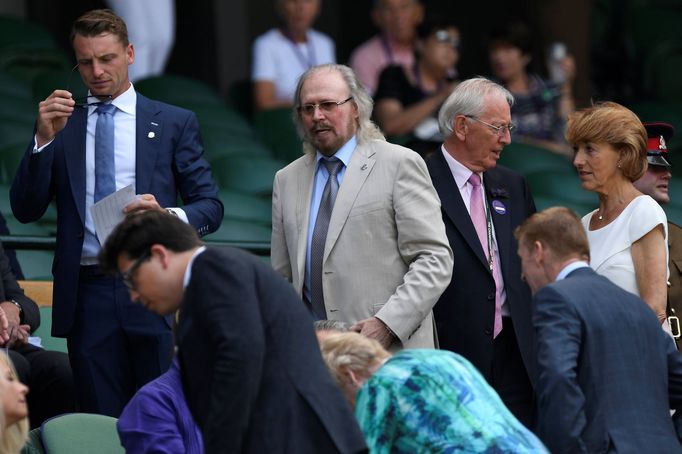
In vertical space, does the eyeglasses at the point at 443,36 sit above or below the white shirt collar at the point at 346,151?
above

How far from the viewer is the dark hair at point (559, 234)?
16.3 ft

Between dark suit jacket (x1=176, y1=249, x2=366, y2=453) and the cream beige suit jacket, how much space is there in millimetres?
1283

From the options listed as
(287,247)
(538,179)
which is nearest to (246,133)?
(538,179)

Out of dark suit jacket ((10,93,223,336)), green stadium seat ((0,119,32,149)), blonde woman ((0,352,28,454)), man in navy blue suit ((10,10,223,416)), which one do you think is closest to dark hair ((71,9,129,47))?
man in navy blue suit ((10,10,223,416))

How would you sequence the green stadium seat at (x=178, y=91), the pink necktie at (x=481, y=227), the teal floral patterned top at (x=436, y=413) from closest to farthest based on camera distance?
the teal floral patterned top at (x=436, y=413) → the pink necktie at (x=481, y=227) → the green stadium seat at (x=178, y=91)

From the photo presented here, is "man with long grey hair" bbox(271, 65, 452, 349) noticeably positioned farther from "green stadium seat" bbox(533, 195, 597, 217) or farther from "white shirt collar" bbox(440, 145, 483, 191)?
"green stadium seat" bbox(533, 195, 597, 217)

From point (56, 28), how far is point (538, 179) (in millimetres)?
4675

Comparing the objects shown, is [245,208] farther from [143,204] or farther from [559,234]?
[559,234]

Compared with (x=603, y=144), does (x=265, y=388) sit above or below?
below

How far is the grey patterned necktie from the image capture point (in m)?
5.79

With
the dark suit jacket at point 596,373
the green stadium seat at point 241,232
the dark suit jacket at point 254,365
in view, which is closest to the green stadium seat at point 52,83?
the green stadium seat at point 241,232

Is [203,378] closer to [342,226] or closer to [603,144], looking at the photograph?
[342,226]

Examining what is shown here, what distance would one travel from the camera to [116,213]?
18.4 ft

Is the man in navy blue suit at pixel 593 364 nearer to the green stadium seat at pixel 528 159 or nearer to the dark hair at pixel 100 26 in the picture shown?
the dark hair at pixel 100 26
